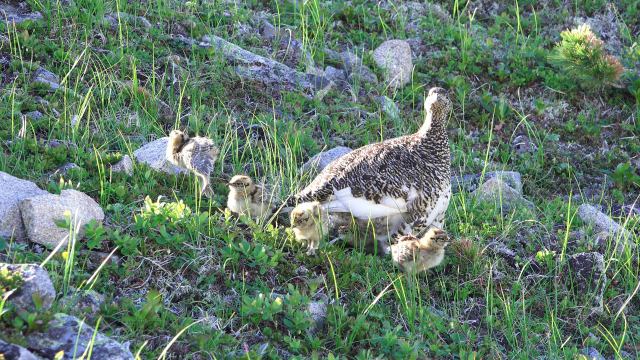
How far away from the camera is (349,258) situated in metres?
6.92

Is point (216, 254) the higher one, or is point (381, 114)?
point (216, 254)

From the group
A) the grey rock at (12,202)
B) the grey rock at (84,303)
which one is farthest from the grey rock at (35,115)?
the grey rock at (84,303)

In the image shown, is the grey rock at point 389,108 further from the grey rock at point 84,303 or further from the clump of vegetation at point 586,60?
the grey rock at point 84,303

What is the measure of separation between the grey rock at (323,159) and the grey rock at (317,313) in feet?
6.81

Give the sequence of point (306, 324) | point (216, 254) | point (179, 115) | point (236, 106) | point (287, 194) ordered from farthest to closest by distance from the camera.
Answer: point (236, 106) < point (179, 115) < point (287, 194) < point (216, 254) < point (306, 324)

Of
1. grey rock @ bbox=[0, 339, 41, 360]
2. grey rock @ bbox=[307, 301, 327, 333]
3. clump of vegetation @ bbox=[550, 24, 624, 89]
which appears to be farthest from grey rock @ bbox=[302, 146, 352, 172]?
grey rock @ bbox=[0, 339, 41, 360]

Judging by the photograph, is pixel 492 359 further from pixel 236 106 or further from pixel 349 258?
pixel 236 106

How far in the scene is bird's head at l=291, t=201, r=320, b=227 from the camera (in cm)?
666

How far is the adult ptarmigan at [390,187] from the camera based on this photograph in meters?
7.16

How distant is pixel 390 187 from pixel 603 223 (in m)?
2.24

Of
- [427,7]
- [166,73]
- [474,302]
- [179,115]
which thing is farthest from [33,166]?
[427,7]

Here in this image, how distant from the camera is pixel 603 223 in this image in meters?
8.38

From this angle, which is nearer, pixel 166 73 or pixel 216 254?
pixel 216 254

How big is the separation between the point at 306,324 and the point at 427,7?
6.87 meters
